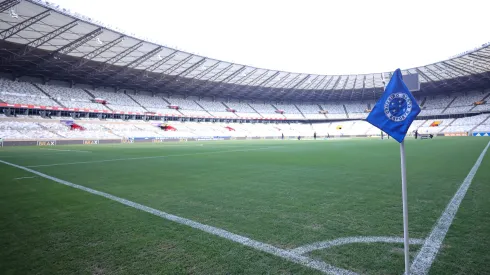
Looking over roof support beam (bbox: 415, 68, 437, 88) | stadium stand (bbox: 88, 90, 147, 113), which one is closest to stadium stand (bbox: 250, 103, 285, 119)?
stadium stand (bbox: 88, 90, 147, 113)

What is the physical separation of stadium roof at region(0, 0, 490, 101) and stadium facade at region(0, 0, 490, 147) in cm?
17

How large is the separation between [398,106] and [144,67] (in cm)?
5120

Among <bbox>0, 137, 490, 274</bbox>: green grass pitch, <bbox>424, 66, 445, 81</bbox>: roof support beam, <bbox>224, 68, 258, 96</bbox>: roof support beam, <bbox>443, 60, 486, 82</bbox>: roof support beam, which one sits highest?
<bbox>424, 66, 445, 81</bbox>: roof support beam

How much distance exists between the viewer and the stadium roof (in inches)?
1183

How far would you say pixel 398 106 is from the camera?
2.59 m

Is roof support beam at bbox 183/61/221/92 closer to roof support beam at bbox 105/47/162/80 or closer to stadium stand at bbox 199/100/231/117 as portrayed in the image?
stadium stand at bbox 199/100/231/117

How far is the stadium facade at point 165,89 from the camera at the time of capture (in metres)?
33.9

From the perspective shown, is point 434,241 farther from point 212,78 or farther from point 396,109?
point 212,78

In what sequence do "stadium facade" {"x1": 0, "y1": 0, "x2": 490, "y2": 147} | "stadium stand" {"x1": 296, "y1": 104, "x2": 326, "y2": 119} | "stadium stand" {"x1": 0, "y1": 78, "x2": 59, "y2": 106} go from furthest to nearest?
"stadium stand" {"x1": 296, "y1": 104, "x2": 326, "y2": 119}
"stadium stand" {"x1": 0, "y1": 78, "x2": 59, "y2": 106}
"stadium facade" {"x1": 0, "y1": 0, "x2": 490, "y2": 147}

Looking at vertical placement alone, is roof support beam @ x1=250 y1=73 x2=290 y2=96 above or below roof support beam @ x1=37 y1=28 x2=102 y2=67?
above

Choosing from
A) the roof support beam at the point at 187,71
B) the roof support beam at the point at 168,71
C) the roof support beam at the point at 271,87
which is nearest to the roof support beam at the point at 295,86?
the roof support beam at the point at 271,87

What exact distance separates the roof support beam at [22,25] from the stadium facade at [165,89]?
107 mm

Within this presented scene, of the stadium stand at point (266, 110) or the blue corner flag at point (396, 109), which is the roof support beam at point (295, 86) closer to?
the stadium stand at point (266, 110)

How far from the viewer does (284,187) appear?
5902 mm
